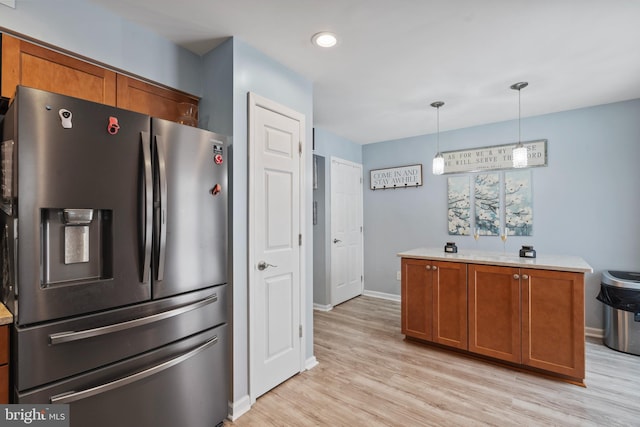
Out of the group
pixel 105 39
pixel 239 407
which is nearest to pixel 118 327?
pixel 239 407

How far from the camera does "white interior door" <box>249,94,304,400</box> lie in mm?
2135

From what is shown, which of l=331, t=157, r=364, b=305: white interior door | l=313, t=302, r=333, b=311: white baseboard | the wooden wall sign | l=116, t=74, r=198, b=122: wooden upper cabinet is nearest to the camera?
l=116, t=74, r=198, b=122: wooden upper cabinet

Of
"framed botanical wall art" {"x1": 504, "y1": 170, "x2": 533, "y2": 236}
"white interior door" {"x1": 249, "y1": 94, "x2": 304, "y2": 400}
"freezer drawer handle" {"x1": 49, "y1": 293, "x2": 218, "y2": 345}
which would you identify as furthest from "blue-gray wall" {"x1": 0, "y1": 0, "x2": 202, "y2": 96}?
"framed botanical wall art" {"x1": 504, "y1": 170, "x2": 533, "y2": 236}

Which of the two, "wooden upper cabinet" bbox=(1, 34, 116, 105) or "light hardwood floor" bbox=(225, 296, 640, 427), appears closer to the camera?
"wooden upper cabinet" bbox=(1, 34, 116, 105)

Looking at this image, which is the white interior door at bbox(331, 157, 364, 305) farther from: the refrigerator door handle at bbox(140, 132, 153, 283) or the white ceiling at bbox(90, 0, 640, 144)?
the refrigerator door handle at bbox(140, 132, 153, 283)

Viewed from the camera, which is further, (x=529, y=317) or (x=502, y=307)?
(x=502, y=307)

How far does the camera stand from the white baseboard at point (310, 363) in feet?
8.46

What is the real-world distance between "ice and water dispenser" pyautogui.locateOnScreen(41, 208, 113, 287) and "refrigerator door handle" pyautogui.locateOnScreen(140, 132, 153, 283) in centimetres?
A: 14

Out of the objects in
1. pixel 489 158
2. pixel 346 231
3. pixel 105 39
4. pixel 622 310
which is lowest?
pixel 622 310

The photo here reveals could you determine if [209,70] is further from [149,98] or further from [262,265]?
[262,265]

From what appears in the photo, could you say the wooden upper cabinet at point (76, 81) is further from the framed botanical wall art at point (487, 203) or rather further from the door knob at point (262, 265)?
the framed botanical wall art at point (487, 203)

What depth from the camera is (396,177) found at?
467cm

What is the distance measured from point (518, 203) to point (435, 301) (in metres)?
1.82

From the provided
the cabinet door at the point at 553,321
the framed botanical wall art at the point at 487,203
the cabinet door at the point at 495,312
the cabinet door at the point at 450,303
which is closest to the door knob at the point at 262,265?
the cabinet door at the point at 450,303
